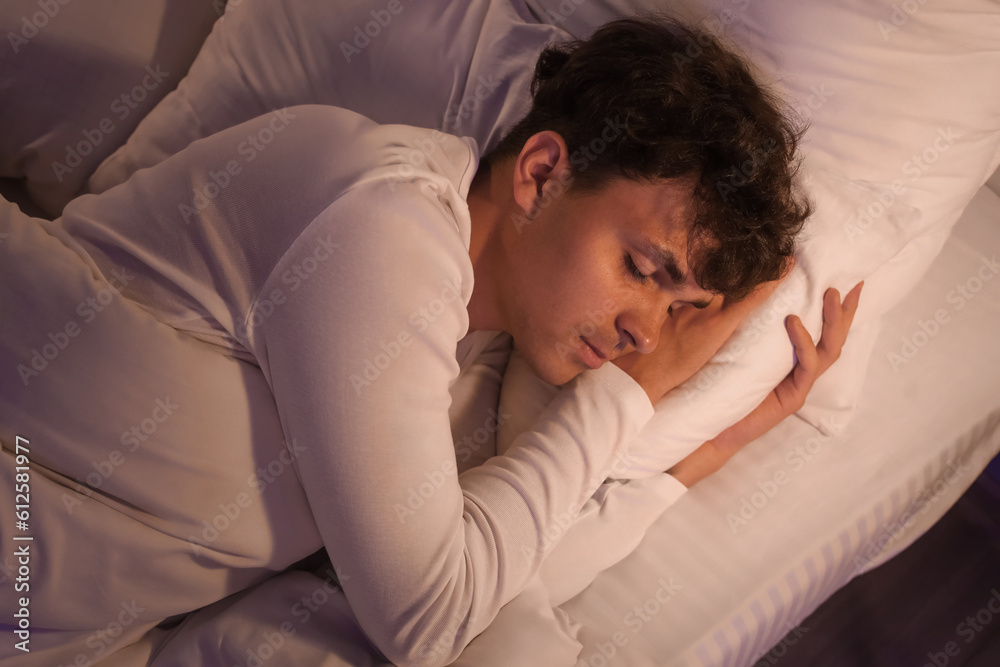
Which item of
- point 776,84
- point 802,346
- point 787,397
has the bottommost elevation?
point 787,397

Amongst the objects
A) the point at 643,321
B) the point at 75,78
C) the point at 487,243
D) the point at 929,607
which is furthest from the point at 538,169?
the point at 929,607

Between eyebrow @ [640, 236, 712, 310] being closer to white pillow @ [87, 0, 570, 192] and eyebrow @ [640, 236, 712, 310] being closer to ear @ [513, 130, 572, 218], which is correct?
ear @ [513, 130, 572, 218]

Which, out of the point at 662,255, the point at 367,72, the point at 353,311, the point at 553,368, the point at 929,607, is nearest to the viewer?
the point at 353,311

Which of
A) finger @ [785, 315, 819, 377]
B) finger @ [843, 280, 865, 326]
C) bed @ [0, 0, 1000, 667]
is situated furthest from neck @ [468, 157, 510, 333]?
finger @ [843, 280, 865, 326]

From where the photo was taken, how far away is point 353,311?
0.79 m

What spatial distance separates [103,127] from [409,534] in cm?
95

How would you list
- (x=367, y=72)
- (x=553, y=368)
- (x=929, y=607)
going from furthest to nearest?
1. (x=929, y=607)
2. (x=367, y=72)
3. (x=553, y=368)

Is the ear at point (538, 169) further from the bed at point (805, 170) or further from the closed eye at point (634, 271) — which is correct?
the bed at point (805, 170)

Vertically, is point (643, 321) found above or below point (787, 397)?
above

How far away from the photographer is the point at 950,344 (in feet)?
4.59

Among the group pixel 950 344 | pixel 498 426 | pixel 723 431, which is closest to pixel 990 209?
pixel 950 344

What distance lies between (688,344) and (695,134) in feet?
1.12

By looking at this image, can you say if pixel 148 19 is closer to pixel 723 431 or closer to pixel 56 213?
pixel 56 213

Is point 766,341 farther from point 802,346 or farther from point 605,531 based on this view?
point 605,531
